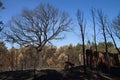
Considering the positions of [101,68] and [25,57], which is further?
[25,57]

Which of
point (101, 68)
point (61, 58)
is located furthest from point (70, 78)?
point (61, 58)

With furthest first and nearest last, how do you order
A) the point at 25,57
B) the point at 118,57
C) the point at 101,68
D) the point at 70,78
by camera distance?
the point at 25,57, the point at 118,57, the point at 101,68, the point at 70,78

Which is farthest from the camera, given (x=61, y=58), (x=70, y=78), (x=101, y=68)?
(x=61, y=58)

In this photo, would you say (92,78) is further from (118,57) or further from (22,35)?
(22,35)

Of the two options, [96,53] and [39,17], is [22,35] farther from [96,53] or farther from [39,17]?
[96,53]

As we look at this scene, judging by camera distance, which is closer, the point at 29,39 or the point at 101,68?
the point at 101,68

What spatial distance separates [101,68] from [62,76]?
387 inches

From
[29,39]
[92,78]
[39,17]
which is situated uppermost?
[39,17]

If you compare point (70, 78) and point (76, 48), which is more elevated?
point (76, 48)

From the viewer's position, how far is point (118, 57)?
4166cm

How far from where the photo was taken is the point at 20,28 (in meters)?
52.6

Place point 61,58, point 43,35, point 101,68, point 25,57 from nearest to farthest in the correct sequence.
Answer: point 101,68
point 43,35
point 25,57
point 61,58

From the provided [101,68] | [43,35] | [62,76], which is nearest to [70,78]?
[62,76]

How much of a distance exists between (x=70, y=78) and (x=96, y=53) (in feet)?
35.1
